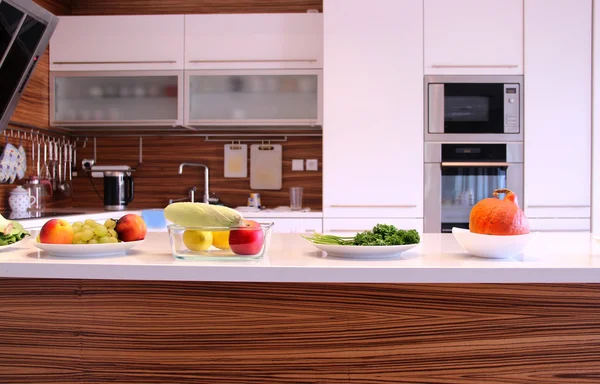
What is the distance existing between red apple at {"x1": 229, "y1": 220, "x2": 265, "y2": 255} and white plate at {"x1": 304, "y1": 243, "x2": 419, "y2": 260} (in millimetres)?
169

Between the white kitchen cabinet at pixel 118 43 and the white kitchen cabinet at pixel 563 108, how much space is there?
85.2 inches

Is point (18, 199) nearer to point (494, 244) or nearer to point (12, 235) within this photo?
point (12, 235)

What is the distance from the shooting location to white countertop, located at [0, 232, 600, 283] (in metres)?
1.11

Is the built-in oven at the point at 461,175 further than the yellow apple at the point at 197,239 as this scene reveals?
Answer: Yes

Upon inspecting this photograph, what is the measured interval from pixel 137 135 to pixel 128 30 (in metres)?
0.76

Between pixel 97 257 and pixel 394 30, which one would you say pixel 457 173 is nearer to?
pixel 394 30

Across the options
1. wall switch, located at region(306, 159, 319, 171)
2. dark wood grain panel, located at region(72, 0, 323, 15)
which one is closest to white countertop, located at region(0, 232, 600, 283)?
wall switch, located at region(306, 159, 319, 171)

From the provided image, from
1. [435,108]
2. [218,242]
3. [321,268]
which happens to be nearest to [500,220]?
[321,268]

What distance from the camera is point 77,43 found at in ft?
11.4

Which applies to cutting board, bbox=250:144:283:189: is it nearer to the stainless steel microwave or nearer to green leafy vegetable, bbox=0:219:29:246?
the stainless steel microwave

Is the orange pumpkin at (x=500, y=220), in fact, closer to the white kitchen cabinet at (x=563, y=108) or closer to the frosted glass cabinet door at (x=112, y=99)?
the white kitchen cabinet at (x=563, y=108)

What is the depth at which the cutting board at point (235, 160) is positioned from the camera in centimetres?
383

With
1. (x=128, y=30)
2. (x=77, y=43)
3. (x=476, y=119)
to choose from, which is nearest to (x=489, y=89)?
(x=476, y=119)

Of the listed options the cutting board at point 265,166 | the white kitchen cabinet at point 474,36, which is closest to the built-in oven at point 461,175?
the white kitchen cabinet at point 474,36
